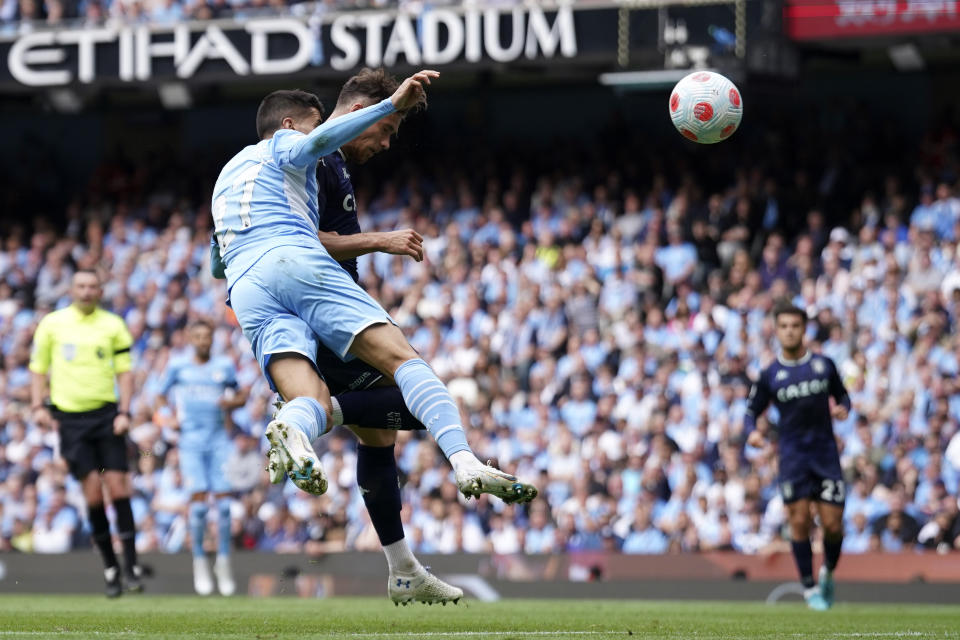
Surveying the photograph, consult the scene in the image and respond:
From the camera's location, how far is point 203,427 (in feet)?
47.0

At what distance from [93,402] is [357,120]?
5939 millimetres

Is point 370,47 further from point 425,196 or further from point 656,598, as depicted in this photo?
point 656,598

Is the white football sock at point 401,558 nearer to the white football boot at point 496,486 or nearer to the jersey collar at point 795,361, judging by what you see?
the white football boot at point 496,486

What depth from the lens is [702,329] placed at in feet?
56.2

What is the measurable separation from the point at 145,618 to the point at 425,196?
1308 cm

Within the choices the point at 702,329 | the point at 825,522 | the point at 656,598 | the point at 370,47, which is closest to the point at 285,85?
the point at 370,47

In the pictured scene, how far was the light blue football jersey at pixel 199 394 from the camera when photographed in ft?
46.5

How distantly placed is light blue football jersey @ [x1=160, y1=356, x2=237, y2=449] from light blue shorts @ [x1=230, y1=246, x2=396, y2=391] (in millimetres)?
7221

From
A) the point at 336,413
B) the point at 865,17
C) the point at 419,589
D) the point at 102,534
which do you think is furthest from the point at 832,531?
the point at 865,17

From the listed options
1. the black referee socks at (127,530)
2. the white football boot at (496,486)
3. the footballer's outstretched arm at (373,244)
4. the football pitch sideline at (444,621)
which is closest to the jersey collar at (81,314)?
the black referee socks at (127,530)

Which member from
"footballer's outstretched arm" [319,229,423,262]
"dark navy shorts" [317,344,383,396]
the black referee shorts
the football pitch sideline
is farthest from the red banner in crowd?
"dark navy shorts" [317,344,383,396]

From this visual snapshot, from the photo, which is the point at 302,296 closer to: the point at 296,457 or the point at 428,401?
the point at 428,401

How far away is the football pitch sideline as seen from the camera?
23.7 feet

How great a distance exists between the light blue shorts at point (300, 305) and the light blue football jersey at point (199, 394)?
7.22 meters
